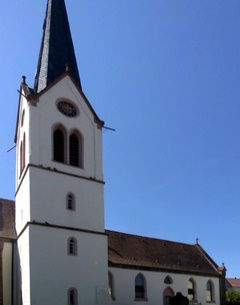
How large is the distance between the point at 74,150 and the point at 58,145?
4.32 feet

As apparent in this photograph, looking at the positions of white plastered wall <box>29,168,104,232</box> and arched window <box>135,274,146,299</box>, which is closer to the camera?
white plastered wall <box>29,168,104,232</box>

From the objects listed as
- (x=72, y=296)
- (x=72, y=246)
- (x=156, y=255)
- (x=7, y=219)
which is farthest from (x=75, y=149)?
(x=156, y=255)

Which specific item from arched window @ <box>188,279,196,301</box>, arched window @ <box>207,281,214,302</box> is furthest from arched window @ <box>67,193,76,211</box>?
arched window @ <box>207,281,214,302</box>

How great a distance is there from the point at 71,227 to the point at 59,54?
44.4 feet

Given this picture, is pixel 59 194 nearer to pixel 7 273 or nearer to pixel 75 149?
pixel 75 149

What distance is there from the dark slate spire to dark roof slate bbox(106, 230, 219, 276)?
524 inches

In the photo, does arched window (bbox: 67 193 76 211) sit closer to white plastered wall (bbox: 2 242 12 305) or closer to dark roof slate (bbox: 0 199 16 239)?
dark roof slate (bbox: 0 199 16 239)

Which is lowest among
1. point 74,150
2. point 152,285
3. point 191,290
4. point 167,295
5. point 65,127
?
point 167,295

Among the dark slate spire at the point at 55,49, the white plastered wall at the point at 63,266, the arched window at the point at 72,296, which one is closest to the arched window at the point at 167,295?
the white plastered wall at the point at 63,266

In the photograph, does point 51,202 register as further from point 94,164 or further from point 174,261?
point 174,261

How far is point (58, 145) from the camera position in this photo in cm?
2983

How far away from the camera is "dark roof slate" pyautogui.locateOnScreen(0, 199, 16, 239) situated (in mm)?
30016

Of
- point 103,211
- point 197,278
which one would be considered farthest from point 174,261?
point 103,211

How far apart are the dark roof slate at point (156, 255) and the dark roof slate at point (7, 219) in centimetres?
791
